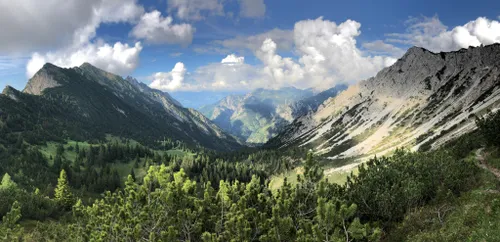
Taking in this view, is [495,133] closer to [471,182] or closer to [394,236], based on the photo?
[471,182]

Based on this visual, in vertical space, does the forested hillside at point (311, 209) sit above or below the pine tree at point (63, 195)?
below

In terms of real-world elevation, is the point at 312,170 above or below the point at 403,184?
above

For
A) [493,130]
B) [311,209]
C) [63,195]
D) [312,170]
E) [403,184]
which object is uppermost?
[63,195]

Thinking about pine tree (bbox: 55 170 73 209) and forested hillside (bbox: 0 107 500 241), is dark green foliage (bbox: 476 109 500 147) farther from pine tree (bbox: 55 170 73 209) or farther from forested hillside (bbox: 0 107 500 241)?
pine tree (bbox: 55 170 73 209)

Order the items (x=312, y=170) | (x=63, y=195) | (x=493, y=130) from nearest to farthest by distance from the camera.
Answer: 1. (x=312, y=170)
2. (x=493, y=130)
3. (x=63, y=195)

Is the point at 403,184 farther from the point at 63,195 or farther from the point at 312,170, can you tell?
the point at 63,195

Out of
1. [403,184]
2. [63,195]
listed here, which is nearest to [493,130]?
[403,184]

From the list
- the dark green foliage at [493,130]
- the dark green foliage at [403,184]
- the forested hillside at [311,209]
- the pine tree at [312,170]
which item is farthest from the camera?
the dark green foliage at [493,130]

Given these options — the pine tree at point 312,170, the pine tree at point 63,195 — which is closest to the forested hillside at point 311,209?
the pine tree at point 312,170

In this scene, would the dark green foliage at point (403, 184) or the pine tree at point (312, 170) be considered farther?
the dark green foliage at point (403, 184)

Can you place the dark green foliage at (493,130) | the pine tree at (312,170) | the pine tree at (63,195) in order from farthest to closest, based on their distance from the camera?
the pine tree at (63,195) < the dark green foliage at (493,130) < the pine tree at (312,170)

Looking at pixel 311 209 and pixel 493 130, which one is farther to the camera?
pixel 493 130

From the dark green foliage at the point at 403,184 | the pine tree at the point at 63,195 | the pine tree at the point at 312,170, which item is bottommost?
the dark green foliage at the point at 403,184

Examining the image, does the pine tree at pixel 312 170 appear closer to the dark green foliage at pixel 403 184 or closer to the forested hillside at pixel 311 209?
the forested hillside at pixel 311 209
